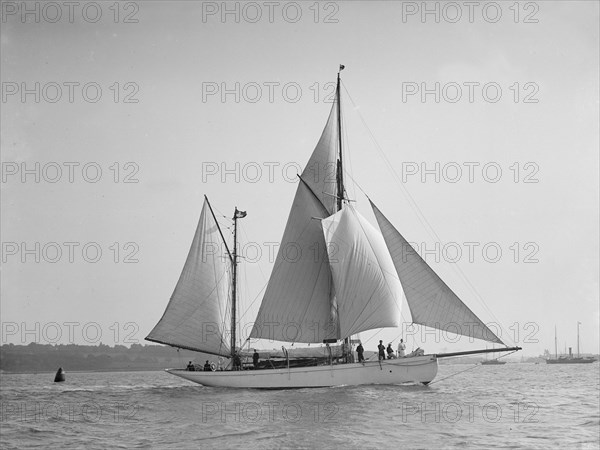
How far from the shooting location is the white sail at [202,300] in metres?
52.9

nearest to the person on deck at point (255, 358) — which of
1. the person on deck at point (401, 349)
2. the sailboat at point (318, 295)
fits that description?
the sailboat at point (318, 295)

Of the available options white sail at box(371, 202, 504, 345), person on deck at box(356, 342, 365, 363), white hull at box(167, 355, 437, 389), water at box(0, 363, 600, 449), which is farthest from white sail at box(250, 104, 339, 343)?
white sail at box(371, 202, 504, 345)

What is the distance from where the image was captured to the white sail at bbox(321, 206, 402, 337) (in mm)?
48688

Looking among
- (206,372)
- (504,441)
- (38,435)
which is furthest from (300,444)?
(206,372)

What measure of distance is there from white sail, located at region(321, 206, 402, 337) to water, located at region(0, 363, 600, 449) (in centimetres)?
447

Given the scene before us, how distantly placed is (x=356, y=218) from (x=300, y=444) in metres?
27.0

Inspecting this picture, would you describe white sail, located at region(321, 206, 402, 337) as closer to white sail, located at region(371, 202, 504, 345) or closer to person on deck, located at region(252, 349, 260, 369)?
white sail, located at region(371, 202, 504, 345)

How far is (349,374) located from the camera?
163 feet

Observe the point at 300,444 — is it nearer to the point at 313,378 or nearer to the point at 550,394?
the point at 313,378

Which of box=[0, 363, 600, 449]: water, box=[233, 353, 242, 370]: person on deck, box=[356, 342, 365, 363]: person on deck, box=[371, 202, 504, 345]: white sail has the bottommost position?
box=[0, 363, 600, 449]: water

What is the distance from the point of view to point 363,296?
49125 millimetres

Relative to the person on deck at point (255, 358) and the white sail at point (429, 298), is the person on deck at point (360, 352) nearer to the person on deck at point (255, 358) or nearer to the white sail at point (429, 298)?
the white sail at point (429, 298)

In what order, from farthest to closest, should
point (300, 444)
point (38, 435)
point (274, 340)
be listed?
point (274, 340), point (38, 435), point (300, 444)

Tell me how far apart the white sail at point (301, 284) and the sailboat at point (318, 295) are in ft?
0.23
